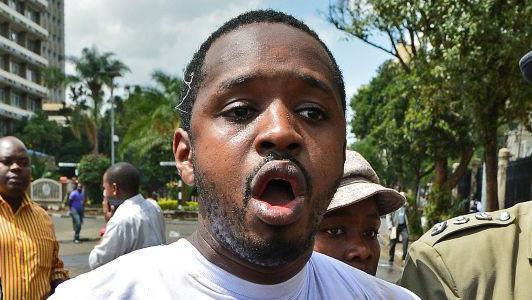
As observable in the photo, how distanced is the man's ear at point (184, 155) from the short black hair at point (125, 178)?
4819 mm

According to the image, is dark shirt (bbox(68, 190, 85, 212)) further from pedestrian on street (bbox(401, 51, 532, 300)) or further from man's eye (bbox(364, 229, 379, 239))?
pedestrian on street (bbox(401, 51, 532, 300))

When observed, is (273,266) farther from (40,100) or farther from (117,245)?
(40,100)

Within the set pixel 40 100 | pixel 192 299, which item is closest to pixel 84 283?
pixel 192 299

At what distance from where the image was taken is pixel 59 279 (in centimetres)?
446

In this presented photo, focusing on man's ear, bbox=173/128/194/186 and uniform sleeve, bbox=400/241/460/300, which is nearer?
man's ear, bbox=173/128/194/186

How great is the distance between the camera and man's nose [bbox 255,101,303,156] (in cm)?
115

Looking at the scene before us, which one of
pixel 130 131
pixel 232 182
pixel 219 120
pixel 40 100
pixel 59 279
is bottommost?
→ pixel 59 279

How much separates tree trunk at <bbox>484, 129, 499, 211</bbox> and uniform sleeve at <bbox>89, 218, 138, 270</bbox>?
7047mm

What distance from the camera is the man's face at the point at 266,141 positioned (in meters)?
1.14

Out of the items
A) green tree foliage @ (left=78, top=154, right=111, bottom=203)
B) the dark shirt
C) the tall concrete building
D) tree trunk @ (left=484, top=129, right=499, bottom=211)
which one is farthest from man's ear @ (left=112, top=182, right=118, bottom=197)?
the tall concrete building

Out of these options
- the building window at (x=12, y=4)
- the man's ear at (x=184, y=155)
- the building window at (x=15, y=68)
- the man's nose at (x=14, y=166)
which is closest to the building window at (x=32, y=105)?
the building window at (x=15, y=68)

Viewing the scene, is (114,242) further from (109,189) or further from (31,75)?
(31,75)

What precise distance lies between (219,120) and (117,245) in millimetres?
4275

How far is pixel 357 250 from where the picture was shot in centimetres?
225
